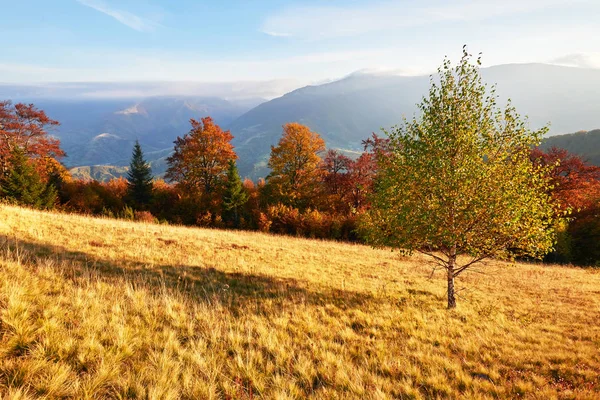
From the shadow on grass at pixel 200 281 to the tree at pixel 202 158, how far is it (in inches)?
1264

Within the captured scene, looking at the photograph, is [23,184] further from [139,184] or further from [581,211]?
[581,211]

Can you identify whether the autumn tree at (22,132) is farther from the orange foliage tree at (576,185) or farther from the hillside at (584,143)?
the hillside at (584,143)

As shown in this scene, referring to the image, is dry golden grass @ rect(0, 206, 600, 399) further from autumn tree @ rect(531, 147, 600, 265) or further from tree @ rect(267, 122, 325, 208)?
autumn tree @ rect(531, 147, 600, 265)

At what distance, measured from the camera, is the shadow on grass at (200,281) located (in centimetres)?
884

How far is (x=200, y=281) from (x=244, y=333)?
4543 mm

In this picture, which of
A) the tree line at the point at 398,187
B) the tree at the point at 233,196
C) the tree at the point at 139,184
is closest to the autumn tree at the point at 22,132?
the tree line at the point at 398,187

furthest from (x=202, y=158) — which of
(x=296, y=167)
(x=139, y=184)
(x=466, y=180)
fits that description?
(x=466, y=180)

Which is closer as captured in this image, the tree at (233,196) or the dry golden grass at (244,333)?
the dry golden grass at (244,333)

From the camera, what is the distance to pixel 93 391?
13.2 feet

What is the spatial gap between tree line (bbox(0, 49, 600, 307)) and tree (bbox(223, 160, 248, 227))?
0.54 feet

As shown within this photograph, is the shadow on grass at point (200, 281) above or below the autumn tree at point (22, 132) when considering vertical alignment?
below

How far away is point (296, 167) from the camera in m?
41.5

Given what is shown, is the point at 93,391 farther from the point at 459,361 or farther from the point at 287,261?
the point at 287,261

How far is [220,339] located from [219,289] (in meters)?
3.79
